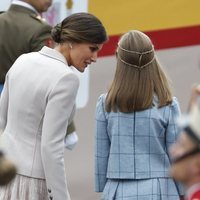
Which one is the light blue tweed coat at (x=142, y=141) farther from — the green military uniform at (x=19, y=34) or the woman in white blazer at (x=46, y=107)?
the green military uniform at (x=19, y=34)

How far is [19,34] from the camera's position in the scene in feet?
14.9

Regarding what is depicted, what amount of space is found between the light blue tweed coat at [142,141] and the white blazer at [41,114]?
0.38 meters

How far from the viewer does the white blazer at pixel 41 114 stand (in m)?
3.62

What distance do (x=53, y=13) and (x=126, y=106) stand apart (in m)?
1.52

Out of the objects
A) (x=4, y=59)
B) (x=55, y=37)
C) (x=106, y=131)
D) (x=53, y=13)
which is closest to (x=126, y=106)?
(x=106, y=131)

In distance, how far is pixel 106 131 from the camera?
4.11 m

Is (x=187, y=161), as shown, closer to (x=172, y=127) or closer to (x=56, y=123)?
(x=56, y=123)

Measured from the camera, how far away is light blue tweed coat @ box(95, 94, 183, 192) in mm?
3982

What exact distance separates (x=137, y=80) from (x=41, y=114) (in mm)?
535

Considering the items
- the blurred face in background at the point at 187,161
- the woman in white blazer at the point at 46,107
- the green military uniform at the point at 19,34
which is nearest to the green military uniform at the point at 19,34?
the green military uniform at the point at 19,34

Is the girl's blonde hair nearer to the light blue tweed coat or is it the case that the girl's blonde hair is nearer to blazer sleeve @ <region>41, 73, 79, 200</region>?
the light blue tweed coat

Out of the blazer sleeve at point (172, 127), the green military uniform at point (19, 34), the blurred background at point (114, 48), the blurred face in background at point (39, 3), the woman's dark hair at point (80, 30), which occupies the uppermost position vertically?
the woman's dark hair at point (80, 30)

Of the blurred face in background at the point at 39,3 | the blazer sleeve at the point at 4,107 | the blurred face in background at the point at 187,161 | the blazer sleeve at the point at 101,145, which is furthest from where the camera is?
the blurred face in background at the point at 39,3

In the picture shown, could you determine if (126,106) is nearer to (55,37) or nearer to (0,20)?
(55,37)
